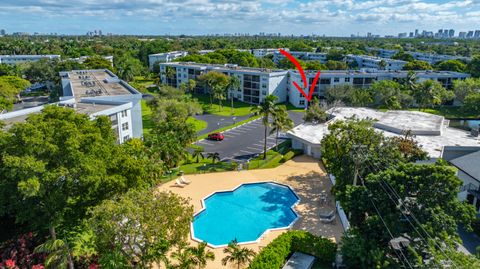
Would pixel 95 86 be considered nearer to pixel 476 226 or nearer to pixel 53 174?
pixel 53 174

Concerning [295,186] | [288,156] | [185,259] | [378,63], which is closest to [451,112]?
[378,63]

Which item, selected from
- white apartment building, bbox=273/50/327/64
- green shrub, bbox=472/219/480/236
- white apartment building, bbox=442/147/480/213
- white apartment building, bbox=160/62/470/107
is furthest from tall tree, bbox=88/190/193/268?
white apartment building, bbox=273/50/327/64

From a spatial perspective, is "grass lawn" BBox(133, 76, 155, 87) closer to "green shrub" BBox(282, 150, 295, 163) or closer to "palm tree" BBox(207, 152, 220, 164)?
"palm tree" BBox(207, 152, 220, 164)

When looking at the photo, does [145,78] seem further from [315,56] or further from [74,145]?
[74,145]

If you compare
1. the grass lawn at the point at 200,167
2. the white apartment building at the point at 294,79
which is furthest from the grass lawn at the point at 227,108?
the grass lawn at the point at 200,167

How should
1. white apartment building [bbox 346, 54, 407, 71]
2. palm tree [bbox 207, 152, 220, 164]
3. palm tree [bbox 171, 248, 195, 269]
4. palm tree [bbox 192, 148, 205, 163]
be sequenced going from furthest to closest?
white apartment building [bbox 346, 54, 407, 71]
palm tree [bbox 192, 148, 205, 163]
palm tree [bbox 207, 152, 220, 164]
palm tree [bbox 171, 248, 195, 269]

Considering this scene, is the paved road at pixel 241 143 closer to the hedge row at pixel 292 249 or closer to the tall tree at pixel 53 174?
the hedge row at pixel 292 249

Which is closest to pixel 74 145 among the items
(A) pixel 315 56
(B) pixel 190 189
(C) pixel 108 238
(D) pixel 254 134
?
(C) pixel 108 238
